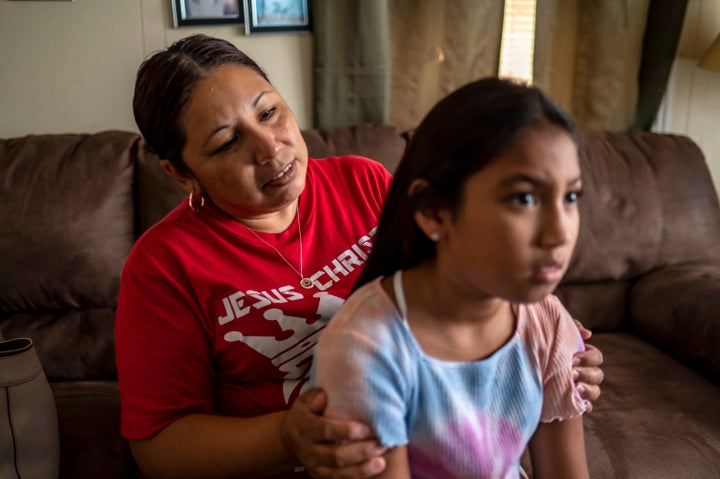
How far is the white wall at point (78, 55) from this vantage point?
7.27 ft

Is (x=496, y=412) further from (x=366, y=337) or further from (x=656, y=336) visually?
(x=656, y=336)

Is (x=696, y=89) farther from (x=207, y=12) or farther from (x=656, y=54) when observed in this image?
(x=207, y=12)

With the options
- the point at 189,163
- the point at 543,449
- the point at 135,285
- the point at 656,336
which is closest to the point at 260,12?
the point at 189,163

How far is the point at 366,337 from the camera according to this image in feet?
2.67

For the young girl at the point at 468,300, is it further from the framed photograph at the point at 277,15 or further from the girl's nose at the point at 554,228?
the framed photograph at the point at 277,15

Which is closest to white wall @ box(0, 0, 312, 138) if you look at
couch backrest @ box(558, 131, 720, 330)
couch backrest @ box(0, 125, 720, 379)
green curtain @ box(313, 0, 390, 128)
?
green curtain @ box(313, 0, 390, 128)

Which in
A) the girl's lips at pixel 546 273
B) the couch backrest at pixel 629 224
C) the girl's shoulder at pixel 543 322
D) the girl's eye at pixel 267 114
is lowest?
the couch backrest at pixel 629 224

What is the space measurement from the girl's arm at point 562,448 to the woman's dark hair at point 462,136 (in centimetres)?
38

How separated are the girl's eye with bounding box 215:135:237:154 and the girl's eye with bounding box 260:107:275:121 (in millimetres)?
60

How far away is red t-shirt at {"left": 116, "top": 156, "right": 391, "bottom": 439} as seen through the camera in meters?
1.07

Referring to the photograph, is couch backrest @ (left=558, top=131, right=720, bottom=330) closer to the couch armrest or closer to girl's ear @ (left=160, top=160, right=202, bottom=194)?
the couch armrest

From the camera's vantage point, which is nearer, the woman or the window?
the woman

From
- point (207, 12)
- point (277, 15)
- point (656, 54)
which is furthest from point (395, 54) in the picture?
point (656, 54)

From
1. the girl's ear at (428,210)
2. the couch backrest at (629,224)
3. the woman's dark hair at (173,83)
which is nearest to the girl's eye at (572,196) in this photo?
A: the girl's ear at (428,210)
